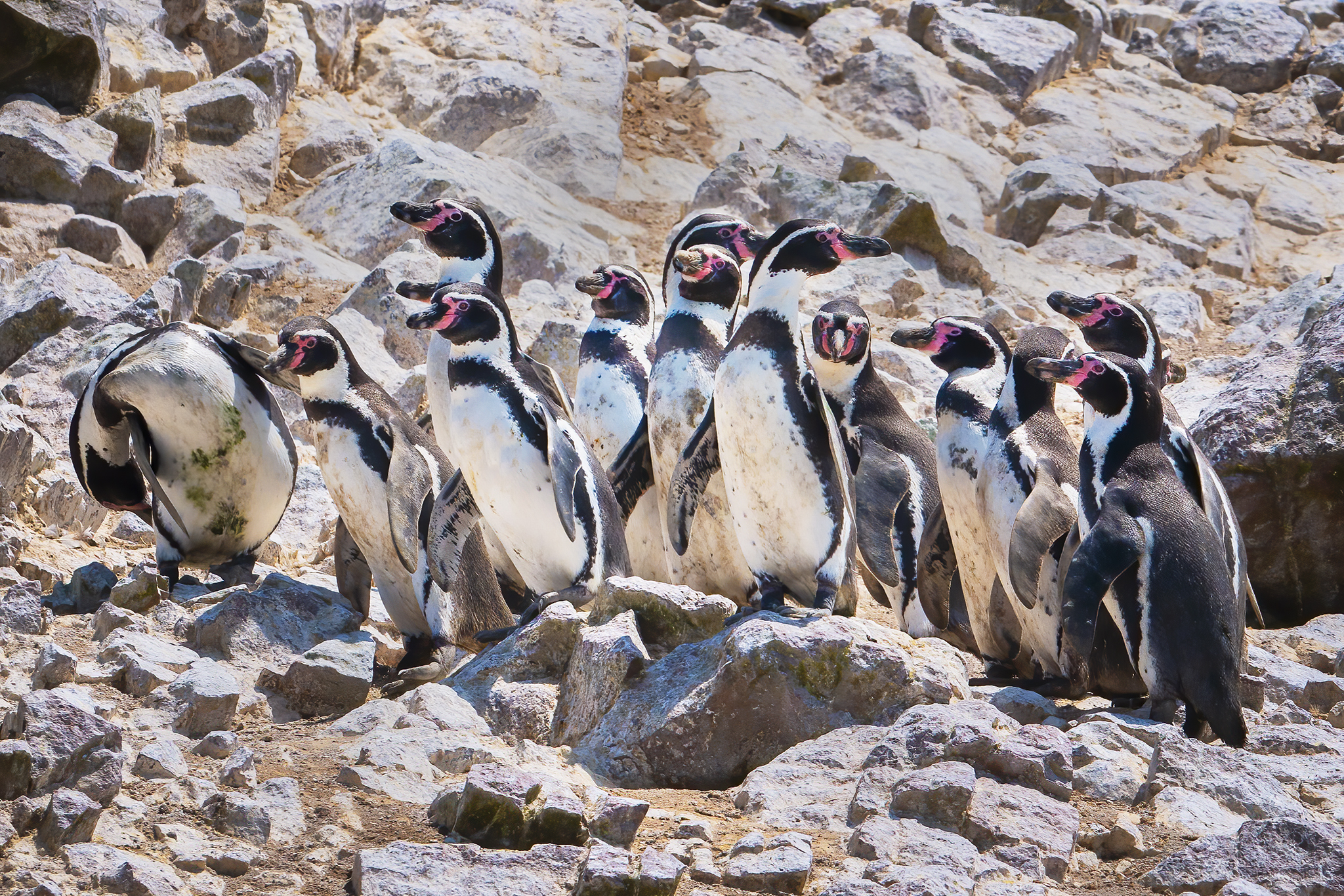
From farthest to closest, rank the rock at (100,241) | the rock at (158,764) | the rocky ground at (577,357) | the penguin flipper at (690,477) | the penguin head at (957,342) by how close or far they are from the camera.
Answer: the rock at (100,241), the penguin head at (957,342), the penguin flipper at (690,477), the rock at (158,764), the rocky ground at (577,357)

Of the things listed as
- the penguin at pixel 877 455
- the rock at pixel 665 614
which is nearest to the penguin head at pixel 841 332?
the penguin at pixel 877 455

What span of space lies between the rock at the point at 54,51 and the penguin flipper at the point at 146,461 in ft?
15.9

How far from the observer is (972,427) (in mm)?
5625

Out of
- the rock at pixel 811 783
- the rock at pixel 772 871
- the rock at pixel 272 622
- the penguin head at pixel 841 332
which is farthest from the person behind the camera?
the penguin head at pixel 841 332

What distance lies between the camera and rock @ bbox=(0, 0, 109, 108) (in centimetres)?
934

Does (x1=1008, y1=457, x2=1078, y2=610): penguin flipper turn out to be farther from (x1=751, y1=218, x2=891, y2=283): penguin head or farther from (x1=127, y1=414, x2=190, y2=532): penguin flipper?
(x1=127, y1=414, x2=190, y2=532): penguin flipper

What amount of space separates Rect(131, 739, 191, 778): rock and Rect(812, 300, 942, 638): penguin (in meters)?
2.91

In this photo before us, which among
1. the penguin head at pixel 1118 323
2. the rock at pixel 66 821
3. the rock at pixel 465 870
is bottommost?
the rock at pixel 66 821

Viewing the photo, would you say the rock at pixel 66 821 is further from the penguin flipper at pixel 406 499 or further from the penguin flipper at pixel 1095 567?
the penguin flipper at pixel 1095 567

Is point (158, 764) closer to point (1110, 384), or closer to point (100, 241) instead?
point (1110, 384)

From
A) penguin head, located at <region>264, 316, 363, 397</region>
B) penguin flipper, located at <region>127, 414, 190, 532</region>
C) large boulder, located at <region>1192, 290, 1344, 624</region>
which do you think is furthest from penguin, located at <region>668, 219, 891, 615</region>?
large boulder, located at <region>1192, 290, 1344, 624</region>

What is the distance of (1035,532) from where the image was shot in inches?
191

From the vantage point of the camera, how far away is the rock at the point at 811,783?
3174 millimetres

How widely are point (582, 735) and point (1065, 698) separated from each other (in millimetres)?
2000
